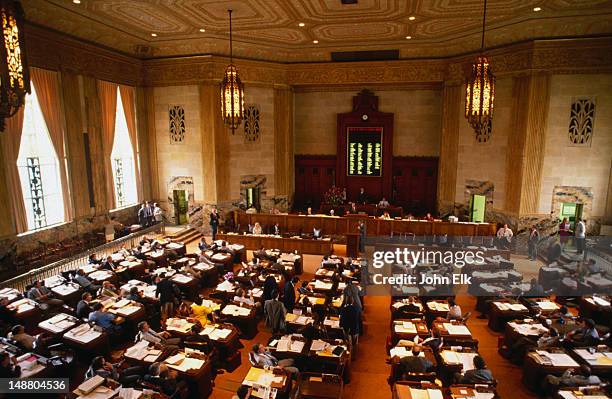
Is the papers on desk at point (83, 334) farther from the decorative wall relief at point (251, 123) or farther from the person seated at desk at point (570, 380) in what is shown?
the decorative wall relief at point (251, 123)

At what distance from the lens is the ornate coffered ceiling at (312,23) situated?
1133 cm

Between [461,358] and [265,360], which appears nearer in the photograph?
[265,360]

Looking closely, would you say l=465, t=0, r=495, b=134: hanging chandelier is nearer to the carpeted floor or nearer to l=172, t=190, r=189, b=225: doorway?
the carpeted floor

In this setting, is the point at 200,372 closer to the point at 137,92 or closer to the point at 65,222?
the point at 65,222

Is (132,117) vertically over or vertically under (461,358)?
over

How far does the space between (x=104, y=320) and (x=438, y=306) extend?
7173mm

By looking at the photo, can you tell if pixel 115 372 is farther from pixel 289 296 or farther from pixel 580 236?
pixel 580 236

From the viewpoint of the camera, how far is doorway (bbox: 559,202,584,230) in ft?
46.4

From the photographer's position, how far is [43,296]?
9.05m

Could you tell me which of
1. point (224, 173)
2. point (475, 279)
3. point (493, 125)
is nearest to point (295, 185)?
point (224, 173)

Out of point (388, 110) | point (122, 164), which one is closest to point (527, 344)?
point (388, 110)

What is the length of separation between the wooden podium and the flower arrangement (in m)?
4.87

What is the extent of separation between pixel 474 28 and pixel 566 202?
7226mm

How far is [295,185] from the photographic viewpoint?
66.2 feet
